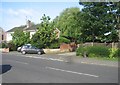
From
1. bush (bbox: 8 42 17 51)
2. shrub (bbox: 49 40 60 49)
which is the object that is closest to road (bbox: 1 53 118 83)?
shrub (bbox: 49 40 60 49)

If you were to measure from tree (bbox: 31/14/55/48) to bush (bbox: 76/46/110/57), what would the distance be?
16796mm

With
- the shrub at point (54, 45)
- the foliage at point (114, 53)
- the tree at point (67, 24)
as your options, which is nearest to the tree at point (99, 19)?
the foliage at point (114, 53)

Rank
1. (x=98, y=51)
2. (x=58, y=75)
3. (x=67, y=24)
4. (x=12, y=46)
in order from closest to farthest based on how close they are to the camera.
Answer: (x=58, y=75)
(x=98, y=51)
(x=12, y=46)
(x=67, y=24)

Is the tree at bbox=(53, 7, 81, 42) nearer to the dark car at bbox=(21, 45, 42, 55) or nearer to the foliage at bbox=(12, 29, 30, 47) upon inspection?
the foliage at bbox=(12, 29, 30, 47)

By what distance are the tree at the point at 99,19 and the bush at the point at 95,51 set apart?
12.1 ft

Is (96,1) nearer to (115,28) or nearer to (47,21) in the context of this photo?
(115,28)

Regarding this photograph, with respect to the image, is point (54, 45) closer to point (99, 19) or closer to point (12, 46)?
point (12, 46)

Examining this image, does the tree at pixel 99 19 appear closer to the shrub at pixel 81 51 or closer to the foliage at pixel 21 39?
the shrub at pixel 81 51

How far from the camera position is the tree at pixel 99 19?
3778 centimetres

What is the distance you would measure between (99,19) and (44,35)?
1621cm

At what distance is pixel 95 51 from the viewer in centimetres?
3366

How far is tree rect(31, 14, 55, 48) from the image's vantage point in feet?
171

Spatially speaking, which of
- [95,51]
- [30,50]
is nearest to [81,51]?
[95,51]

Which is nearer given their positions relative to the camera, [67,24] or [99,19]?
[99,19]
